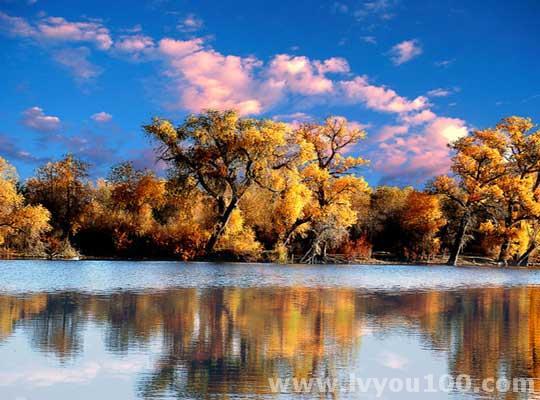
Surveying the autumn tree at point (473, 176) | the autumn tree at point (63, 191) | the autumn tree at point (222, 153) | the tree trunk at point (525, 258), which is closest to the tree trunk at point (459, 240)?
the autumn tree at point (473, 176)

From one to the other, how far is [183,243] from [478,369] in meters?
33.4

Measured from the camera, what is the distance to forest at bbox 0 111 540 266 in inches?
1560

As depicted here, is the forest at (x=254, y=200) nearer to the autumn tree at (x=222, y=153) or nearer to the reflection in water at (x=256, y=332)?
the autumn tree at (x=222, y=153)

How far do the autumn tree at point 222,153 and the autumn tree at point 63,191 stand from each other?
5961 mm

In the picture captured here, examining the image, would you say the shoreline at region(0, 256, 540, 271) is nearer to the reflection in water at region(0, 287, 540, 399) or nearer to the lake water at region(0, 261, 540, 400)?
the lake water at region(0, 261, 540, 400)

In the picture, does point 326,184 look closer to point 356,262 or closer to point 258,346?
point 356,262

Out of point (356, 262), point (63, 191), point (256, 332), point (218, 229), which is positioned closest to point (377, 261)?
point (356, 262)

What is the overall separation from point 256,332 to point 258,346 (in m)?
1.23

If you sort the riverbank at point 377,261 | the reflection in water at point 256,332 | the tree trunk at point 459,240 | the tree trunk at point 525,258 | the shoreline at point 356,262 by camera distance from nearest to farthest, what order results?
the reflection in water at point 256,332
the shoreline at point 356,262
the riverbank at point 377,261
the tree trunk at point 459,240
the tree trunk at point 525,258

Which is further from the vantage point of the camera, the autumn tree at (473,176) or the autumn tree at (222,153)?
the autumn tree at (473,176)

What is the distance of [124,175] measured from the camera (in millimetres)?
41938

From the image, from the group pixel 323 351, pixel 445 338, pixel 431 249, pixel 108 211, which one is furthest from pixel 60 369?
pixel 431 249

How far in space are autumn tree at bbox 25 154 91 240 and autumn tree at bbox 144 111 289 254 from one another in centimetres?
596

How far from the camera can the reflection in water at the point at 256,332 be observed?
739 cm
